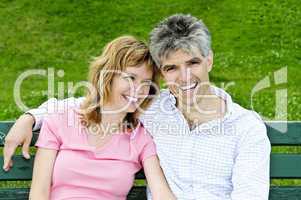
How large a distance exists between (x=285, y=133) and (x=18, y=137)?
144 centimetres

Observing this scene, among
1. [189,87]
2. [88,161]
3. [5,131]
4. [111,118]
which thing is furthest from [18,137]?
[189,87]

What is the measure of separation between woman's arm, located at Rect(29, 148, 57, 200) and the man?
0.38 feet

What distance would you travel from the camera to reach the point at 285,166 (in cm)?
397

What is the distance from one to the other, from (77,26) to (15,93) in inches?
103

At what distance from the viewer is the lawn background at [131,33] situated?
961cm

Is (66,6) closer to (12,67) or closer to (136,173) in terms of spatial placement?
(12,67)

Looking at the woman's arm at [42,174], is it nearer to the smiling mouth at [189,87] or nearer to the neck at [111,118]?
the neck at [111,118]

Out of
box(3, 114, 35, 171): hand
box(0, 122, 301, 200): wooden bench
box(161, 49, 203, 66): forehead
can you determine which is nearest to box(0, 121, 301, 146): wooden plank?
box(0, 122, 301, 200): wooden bench

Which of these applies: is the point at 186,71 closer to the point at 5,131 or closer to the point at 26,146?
the point at 26,146

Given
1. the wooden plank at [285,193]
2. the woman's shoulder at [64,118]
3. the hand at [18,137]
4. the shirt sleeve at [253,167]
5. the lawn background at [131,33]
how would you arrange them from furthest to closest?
1. the lawn background at [131,33]
2. the wooden plank at [285,193]
3. the woman's shoulder at [64,118]
4. the hand at [18,137]
5. the shirt sleeve at [253,167]

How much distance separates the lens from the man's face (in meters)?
3.68

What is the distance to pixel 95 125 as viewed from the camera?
13.0 ft

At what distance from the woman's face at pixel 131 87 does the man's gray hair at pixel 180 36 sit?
0.59ft

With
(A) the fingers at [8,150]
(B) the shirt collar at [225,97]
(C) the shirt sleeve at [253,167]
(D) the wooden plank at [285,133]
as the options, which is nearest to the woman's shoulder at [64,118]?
(A) the fingers at [8,150]
